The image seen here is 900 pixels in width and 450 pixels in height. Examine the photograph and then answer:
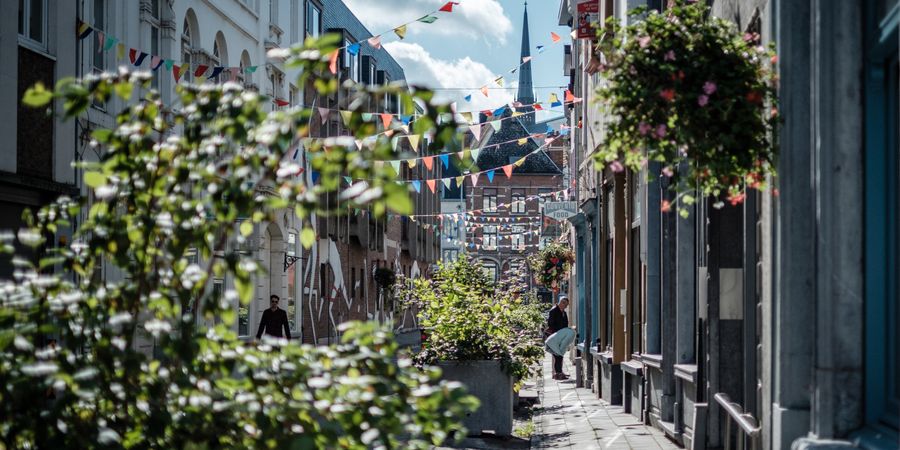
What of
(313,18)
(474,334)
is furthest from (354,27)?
(474,334)

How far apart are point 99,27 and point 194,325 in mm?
16707

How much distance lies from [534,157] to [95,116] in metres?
73.9

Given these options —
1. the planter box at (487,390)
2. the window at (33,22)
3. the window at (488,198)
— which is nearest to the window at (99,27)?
the window at (33,22)

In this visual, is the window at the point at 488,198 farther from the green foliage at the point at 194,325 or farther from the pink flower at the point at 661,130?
the green foliage at the point at 194,325

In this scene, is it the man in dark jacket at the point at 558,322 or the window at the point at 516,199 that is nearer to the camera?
the man in dark jacket at the point at 558,322

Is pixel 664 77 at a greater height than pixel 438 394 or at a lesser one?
greater

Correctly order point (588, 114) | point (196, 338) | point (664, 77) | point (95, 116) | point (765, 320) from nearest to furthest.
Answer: point (196, 338) < point (664, 77) < point (765, 320) < point (95, 116) < point (588, 114)

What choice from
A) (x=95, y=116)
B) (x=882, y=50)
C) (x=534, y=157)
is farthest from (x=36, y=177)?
(x=534, y=157)

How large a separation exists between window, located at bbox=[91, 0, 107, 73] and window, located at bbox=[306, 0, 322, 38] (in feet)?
51.2

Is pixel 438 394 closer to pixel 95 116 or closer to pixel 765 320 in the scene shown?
pixel 765 320

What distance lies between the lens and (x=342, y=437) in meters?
3.61

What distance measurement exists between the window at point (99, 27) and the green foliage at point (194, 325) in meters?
15.1

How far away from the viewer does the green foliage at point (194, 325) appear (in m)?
3.46

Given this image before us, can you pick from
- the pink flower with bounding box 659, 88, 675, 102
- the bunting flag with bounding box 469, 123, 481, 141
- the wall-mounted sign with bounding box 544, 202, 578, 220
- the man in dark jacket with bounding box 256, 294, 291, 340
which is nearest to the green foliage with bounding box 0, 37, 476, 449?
the pink flower with bounding box 659, 88, 675, 102
